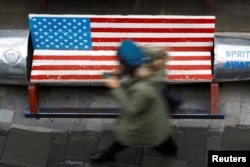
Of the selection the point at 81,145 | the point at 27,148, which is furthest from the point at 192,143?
the point at 27,148

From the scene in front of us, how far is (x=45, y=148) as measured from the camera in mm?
6074

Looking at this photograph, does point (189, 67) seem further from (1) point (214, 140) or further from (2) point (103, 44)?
(2) point (103, 44)

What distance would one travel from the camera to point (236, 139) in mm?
6055

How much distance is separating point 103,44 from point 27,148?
5.36 ft

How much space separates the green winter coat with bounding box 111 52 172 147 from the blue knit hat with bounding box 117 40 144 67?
3.2 inches

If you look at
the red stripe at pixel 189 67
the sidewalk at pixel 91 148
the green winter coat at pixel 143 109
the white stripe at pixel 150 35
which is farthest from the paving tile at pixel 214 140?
the white stripe at pixel 150 35

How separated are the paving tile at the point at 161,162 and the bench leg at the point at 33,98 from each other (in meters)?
1.57

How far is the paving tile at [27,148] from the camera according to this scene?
235 inches

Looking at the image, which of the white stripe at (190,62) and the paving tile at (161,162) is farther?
the white stripe at (190,62)

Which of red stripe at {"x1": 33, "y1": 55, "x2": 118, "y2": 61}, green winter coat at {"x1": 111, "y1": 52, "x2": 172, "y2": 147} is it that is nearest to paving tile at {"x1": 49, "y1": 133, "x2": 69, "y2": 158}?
red stripe at {"x1": 33, "y1": 55, "x2": 118, "y2": 61}

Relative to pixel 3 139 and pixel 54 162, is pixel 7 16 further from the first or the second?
pixel 54 162

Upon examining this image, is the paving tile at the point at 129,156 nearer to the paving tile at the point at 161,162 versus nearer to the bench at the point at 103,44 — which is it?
the paving tile at the point at 161,162

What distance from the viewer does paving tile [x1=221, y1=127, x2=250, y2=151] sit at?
236 inches

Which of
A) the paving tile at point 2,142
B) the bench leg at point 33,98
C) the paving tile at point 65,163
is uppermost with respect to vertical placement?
the bench leg at point 33,98
